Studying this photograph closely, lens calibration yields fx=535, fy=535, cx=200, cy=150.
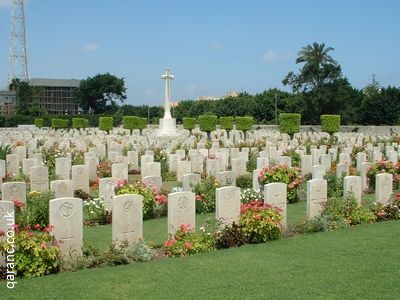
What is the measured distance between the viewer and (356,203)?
10.6 m

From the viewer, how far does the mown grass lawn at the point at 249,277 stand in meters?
6.07

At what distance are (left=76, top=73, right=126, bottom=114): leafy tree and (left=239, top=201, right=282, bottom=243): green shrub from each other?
280 ft

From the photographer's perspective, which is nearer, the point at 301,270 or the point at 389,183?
the point at 301,270

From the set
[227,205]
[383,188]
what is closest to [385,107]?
[383,188]

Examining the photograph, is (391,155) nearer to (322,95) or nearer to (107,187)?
(107,187)

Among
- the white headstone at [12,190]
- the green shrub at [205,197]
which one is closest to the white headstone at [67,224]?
the white headstone at [12,190]

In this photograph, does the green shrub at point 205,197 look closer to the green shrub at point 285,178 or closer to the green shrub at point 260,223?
the green shrub at point 285,178

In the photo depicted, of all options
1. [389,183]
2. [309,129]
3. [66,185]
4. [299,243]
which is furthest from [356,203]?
[309,129]

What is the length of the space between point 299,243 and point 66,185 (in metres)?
5.37

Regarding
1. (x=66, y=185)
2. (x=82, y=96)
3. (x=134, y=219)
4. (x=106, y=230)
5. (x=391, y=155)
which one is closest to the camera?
(x=134, y=219)

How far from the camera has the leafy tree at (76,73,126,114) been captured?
3632 inches

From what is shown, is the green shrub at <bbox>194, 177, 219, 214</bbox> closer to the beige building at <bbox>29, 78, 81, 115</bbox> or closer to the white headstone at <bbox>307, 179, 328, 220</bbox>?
the white headstone at <bbox>307, 179, 328, 220</bbox>

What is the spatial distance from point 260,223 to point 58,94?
117 m

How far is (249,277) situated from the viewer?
667cm
